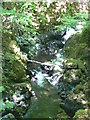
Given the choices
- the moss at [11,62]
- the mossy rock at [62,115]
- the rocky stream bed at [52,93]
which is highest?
the moss at [11,62]

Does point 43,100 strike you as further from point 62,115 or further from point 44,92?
point 62,115

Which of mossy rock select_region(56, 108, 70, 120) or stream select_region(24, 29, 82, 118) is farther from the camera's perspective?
stream select_region(24, 29, 82, 118)

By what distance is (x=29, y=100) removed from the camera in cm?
393

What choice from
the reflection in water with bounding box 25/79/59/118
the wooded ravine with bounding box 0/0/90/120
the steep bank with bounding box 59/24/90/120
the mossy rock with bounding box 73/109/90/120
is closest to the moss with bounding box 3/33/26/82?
the wooded ravine with bounding box 0/0/90/120

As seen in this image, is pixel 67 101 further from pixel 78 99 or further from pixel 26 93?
pixel 26 93

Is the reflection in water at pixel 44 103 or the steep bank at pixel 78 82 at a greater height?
the steep bank at pixel 78 82

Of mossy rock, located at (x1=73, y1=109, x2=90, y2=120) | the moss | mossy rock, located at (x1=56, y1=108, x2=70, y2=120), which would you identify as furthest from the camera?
the moss

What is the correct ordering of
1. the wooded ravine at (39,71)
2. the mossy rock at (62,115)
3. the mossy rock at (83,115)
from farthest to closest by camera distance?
1. the mossy rock at (62,115)
2. the wooded ravine at (39,71)
3. the mossy rock at (83,115)

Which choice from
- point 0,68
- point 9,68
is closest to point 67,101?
point 9,68

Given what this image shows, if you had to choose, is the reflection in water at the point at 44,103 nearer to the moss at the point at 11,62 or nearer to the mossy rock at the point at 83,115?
the moss at the point at 11,62

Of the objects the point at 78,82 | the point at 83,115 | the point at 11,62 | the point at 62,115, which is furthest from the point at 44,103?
the point at 83,115

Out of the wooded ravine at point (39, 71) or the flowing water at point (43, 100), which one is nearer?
the wooded ravine at point (39, 71)

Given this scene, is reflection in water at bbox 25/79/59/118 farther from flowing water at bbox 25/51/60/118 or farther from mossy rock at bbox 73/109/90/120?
mossy rock at bbox 73/109/90/120

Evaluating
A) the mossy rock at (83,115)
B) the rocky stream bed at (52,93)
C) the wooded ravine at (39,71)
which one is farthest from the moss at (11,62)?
the mossy rock at (83,115)
